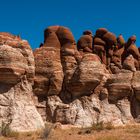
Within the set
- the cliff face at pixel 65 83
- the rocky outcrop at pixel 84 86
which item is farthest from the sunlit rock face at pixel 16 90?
the rocky outcrop at pixel 84 86

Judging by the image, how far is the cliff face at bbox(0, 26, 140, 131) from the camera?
2823 cm

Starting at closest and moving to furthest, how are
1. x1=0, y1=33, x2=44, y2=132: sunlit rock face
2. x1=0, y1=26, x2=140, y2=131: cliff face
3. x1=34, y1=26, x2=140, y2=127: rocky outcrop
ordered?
x1=0, y1=33, x2=44, y2=132: sunlit rock face, x1=0, y1=26, x2=140, y2=131: cliff face, x1=34, y1=26, x2=140, y2=127: rocky outcrop

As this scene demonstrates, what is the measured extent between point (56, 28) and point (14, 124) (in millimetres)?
13819

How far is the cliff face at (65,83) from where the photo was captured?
28.2 m

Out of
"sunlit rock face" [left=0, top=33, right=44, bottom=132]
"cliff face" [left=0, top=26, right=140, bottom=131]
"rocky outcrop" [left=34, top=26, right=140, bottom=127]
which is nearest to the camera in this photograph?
"sunlit rock face" [left=0, top=33, right=44, bottom=132]

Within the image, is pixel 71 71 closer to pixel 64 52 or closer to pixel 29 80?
pixel 64 52

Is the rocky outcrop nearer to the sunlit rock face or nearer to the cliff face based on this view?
the cliff face

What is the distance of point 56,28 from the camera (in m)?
37.4

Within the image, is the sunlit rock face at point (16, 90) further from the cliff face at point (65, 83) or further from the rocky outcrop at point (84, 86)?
the rocky outcrop at point (84, 86)

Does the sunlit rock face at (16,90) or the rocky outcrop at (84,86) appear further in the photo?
the rocky outcrop at (84,86)

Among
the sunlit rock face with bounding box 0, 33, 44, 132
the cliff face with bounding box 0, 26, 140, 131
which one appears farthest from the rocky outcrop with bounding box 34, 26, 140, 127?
the sunlit rock face with bounding box 0, 33, 44, 132

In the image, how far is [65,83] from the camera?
35.2m

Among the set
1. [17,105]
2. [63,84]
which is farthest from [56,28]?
[17,105]

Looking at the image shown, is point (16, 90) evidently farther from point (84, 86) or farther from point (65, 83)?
point (84, 86)
